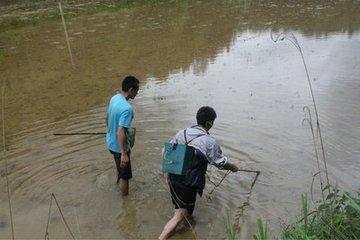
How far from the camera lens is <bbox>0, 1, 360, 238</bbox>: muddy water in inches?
261

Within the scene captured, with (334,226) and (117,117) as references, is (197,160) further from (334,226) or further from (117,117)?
(334,226)

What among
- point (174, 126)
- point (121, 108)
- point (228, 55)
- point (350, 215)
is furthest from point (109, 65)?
point (350, 215)

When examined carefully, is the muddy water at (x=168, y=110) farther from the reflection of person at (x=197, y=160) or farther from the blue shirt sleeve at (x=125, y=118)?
the blue shirt sleeve at (x=125, y=118)

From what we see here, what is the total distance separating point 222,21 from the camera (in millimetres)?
19594

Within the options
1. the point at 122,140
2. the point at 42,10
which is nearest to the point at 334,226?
the point at 122,140

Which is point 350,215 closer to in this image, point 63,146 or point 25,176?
Answer: point 25,176

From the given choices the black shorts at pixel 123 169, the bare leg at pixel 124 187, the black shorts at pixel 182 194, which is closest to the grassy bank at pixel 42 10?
the bare leg at pixel 124 187

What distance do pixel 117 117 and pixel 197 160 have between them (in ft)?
3.86

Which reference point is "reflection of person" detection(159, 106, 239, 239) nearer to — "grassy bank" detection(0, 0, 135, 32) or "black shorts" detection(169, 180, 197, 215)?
"black shorts" detection(169, 180, 197, 215)

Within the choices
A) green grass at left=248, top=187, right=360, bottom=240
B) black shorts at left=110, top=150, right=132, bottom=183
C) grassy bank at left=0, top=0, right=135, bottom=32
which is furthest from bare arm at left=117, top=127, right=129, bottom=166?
grassy bank at left=0, top=0, right=135, bottom=32

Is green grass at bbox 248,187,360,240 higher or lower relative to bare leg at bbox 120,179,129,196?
higher

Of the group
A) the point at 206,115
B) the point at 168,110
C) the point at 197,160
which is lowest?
the point at 168,110

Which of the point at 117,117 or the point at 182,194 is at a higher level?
the point at 117,117

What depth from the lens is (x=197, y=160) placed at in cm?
548
